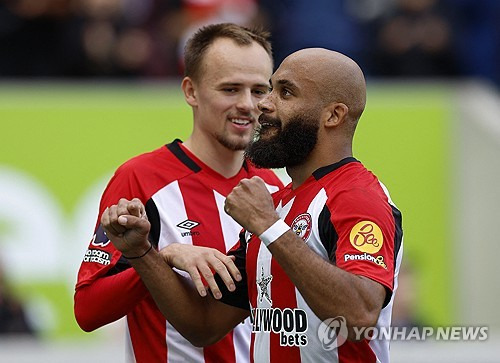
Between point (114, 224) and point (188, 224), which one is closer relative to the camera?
point (114, 224)

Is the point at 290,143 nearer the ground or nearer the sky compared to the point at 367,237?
nearer the sky

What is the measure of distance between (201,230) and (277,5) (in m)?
6.92

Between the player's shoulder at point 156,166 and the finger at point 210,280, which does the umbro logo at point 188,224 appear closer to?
the player's shoulder at point 156,166

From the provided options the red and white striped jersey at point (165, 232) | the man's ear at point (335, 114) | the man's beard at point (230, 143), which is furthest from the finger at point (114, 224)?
the man's beard at point (230, 143)

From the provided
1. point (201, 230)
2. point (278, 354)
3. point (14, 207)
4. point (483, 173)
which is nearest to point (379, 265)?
point (278, 354)

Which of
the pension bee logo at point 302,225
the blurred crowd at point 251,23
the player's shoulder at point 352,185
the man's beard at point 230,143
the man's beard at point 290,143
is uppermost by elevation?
the blurred crowd at point 251,23

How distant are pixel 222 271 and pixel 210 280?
0.20 ft

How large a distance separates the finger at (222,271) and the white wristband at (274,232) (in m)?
0.48

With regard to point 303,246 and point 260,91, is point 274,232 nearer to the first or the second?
point 303,246

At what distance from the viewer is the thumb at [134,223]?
14.5ft

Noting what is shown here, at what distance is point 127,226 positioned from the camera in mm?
4461

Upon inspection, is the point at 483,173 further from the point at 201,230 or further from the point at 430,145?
→ the point at 201,230

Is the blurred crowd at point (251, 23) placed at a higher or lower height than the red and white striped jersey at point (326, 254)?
higher

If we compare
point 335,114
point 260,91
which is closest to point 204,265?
point 335,114
